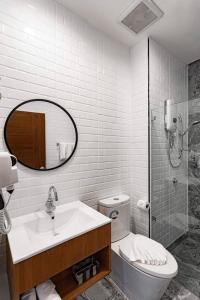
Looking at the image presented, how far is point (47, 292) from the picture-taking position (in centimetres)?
92

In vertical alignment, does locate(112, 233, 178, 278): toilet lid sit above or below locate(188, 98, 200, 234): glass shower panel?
below

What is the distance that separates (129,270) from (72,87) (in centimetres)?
167

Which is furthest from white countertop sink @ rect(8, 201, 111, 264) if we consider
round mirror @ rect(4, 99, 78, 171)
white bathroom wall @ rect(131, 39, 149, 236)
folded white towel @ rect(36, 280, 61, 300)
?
white bathroom wall @ rect(131, 39, 149, 236)

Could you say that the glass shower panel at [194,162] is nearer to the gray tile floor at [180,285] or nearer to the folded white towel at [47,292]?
the gray tile floor at [180,285]

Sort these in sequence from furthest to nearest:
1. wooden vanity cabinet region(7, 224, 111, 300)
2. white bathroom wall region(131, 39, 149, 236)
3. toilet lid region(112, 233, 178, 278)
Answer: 1. white bathroom wall region(131, 39, 149, 236)
2. toilet lid region(112, 233, 178, 278)
3. wooden vanity cabinet region(7, 224, 111, 300)

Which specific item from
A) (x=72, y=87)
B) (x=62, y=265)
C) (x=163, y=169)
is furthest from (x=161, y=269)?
(x=72, y=87)

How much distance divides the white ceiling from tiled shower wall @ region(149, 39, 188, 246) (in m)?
0.15

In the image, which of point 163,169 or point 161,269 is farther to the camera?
point 163,169

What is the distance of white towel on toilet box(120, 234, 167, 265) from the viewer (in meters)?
1.27

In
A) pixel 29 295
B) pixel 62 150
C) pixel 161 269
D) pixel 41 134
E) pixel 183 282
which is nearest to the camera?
pixel 29 295

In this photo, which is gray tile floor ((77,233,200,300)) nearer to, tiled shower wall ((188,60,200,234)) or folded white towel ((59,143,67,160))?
tiled shower wall ((188,60,200,234))

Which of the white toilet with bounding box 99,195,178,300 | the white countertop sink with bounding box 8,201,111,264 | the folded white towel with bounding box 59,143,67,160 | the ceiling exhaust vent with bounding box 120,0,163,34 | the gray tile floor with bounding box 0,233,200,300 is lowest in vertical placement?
the gray tile floor with bounding box 0,233,200,300

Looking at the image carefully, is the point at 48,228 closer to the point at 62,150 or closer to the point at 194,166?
the point at 62,150

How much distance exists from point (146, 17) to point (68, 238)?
199 centimetres
